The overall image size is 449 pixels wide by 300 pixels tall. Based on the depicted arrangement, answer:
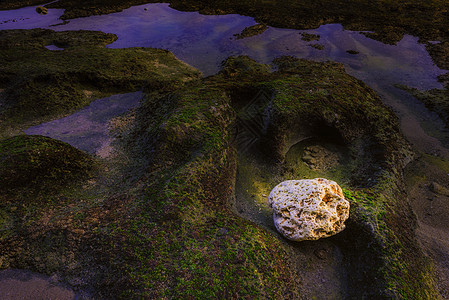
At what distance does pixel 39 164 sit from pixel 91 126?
9.01 ft

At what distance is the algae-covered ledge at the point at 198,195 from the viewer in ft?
14.1

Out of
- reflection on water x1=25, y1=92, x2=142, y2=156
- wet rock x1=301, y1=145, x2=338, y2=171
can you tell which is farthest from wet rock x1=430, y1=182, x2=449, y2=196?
reflection on water x1=25, y1=92, x2=142, y2=156

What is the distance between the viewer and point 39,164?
570 centimetres

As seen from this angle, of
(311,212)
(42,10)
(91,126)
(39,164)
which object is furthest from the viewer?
(42,10)

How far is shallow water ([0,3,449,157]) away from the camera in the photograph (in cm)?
981

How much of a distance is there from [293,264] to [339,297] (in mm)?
962

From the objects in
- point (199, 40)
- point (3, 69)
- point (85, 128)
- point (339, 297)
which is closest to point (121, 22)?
point (199, 40)

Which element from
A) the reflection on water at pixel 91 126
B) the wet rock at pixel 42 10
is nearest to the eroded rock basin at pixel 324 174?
the reflection on water at pixel 91 126

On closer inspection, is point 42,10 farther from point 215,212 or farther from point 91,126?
point 215,212

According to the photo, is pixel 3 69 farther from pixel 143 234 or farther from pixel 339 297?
pixel 339 297

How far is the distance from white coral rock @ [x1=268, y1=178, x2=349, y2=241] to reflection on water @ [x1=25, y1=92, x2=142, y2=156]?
16.4ft

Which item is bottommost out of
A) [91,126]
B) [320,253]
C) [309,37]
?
[320,253]

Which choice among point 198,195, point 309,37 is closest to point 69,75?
point 198,195

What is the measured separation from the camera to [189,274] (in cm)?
414
